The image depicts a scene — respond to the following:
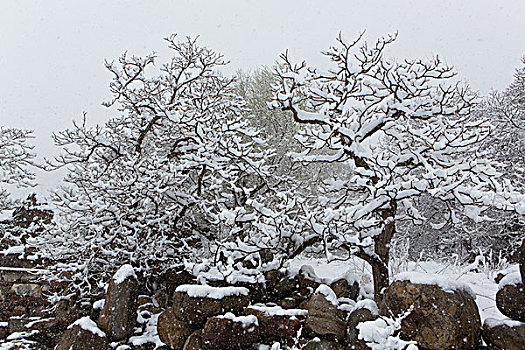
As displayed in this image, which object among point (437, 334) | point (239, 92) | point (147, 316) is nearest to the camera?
point (437, 334)

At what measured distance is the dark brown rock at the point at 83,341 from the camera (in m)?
4.96

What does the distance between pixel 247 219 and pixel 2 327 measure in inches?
221

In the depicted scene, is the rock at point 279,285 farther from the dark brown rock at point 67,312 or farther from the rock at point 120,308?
the dark brown rock at point 67,312

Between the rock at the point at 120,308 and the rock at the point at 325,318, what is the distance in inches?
109

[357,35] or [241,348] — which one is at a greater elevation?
[357,35]

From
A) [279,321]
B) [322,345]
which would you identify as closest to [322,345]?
[322,345]

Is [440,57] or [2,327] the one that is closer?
[440,57]

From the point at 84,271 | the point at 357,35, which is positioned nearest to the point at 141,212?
the point at 84,271

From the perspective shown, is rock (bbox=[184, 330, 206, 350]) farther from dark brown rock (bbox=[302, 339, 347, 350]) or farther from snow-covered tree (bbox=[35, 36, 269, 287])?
snow-covered tree (bbox=[35, 36, 269, 287])

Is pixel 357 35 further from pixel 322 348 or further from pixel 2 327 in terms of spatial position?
pixel 2 327

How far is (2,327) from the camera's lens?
713 centimetres

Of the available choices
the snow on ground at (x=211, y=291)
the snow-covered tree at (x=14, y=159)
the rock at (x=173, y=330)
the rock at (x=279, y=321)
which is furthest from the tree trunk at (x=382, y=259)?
the snow-covered tree at (x=14, y=159)

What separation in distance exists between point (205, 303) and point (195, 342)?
474mm

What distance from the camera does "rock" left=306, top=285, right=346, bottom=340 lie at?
3980mm
